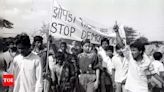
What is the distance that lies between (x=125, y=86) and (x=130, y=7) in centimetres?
105

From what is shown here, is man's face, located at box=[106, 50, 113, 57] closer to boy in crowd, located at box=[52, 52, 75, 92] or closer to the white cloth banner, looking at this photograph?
the white cloth banner

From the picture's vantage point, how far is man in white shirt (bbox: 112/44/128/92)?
434 centimetres

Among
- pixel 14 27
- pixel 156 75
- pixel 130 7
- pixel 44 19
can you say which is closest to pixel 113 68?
pixel 156 75

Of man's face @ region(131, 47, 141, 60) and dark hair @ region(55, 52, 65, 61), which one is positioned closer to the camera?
man's face @ region(131, 47, 141, 60)

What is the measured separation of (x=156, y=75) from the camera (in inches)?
167

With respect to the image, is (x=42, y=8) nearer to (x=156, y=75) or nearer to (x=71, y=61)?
(x=71, y=61)

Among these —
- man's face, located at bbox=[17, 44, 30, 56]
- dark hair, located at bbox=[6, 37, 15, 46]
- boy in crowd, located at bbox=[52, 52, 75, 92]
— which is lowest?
boy in crowd, located at bbox=[52, 52, 75, 92]

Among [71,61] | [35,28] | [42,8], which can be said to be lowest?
[71,61]

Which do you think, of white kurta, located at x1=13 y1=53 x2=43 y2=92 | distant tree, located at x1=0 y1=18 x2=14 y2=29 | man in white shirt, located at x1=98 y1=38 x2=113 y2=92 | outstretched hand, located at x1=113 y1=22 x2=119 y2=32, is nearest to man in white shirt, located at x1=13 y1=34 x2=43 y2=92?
white kurta, located at x1=13 y1=53 x2=43 y2=92

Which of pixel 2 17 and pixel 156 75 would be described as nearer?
pixel 156 75

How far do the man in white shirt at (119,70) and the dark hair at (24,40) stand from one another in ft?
3.91

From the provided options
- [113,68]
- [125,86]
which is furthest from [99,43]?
[125,86]

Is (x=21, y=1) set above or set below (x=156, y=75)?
above

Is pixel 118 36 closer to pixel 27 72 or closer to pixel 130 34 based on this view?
pixel 130 34
